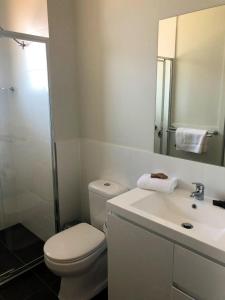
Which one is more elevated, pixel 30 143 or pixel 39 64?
pixel 39 64

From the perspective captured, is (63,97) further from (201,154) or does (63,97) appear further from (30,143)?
(201,154)

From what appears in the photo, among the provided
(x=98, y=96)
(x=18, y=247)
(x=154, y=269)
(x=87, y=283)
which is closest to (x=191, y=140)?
(x=154, y=269)

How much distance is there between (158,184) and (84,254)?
2.21ft

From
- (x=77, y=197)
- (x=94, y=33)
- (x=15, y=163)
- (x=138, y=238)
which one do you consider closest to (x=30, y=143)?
(x=15, y=163)

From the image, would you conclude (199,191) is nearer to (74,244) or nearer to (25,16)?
(74,244)

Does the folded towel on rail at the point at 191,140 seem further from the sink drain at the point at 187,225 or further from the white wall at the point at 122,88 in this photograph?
the sink drain at the point at 187,225

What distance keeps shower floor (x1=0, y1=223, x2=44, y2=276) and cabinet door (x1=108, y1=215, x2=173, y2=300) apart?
3.36 ft

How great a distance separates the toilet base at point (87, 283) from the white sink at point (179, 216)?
0.65 metres

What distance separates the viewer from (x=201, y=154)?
1546mm

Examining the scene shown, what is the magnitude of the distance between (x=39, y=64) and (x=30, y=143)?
0.72m

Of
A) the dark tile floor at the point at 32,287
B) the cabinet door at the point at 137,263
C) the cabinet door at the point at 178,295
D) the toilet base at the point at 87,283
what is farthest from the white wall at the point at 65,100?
the cabinet door at the point at 178,295

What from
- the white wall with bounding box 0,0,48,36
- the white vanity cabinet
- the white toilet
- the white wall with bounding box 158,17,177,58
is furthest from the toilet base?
the white wall with bounding box 0,0,48,36

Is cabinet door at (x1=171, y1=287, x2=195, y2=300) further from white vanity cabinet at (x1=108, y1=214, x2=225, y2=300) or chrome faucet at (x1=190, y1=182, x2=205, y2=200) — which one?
chrome faucet at (x1=190, y1=182, x2=205, y2=200)

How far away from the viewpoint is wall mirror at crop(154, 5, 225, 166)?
142 cm
